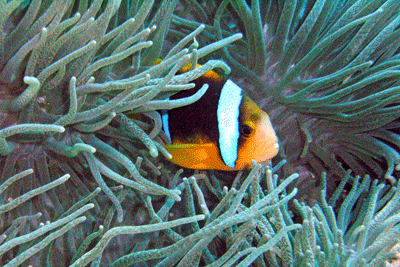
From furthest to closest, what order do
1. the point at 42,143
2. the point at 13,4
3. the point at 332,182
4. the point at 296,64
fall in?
the point at 332,182
the point at 296,64
the point at 42,143
the point at 13,4

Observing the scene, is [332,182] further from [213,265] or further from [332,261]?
[213,265]

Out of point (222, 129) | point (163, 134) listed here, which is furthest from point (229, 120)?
point (163, 134)

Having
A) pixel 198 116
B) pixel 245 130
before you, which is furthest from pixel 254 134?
pixel 198 116

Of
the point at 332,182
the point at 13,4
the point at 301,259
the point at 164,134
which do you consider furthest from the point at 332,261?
the point at 13,4

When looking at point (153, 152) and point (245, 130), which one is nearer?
point (153, 152)

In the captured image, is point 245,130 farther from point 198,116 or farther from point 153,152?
point 153,152

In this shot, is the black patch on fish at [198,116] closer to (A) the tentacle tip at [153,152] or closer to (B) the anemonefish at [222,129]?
(B) the anemonefish at [222,129]
